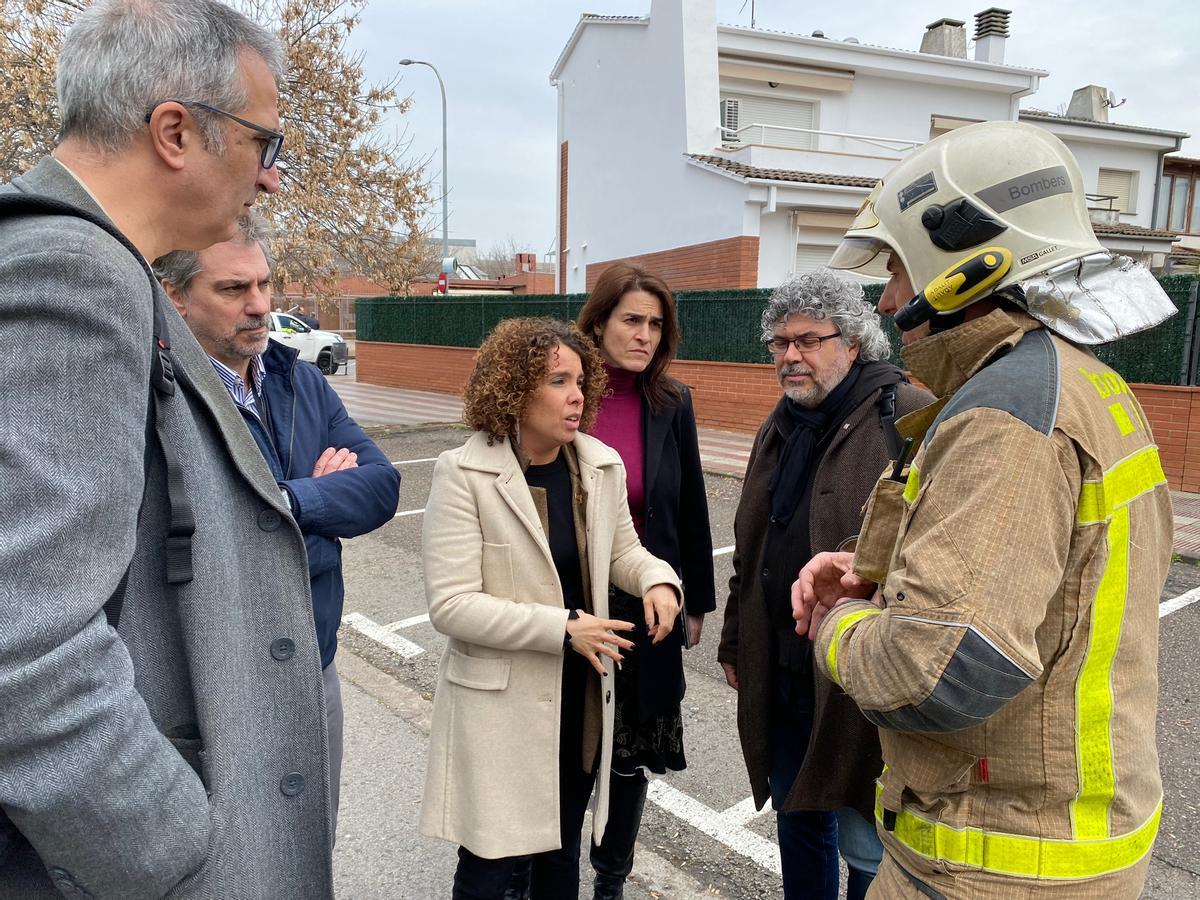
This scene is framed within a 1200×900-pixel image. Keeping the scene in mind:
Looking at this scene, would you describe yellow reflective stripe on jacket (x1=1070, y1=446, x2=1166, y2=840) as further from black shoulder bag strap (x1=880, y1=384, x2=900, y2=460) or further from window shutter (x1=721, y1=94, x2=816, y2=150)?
window shutter (x1=721, y1=94, x2=816, y2=150)

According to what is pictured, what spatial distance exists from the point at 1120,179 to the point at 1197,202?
3.97 m

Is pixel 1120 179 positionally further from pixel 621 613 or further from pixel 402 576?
pixel 621 613

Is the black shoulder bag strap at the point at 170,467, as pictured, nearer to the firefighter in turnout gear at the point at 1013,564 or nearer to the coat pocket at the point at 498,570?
the firefighter in turnout gear at the point at 1013,564

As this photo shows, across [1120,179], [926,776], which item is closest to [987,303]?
[926,776]

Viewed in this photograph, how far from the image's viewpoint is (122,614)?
1.06m

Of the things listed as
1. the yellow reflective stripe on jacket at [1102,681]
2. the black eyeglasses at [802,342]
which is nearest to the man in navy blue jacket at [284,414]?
the black eyeglasses at [802,342]

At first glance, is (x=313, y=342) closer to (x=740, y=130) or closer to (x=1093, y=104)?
(x=740, y=130)

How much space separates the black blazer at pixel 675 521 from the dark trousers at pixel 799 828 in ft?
1.16

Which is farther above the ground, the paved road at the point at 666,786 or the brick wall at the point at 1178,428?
the brick wall at the point at 1178,428

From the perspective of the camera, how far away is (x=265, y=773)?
1.22 meters

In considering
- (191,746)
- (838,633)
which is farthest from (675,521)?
(191,746)

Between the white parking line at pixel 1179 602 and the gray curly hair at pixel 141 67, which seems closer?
the gray curly hair at pixel 141 67

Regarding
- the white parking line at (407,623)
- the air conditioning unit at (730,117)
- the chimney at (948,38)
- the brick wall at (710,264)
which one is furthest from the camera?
the chimney at (948,38)

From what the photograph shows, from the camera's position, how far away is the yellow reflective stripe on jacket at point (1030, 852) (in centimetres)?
122
